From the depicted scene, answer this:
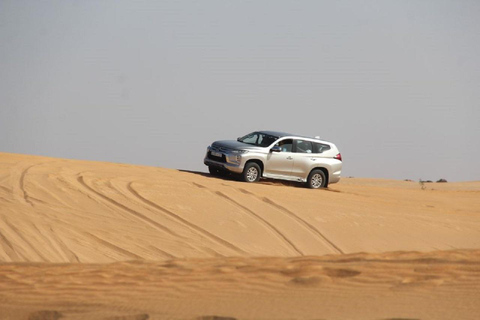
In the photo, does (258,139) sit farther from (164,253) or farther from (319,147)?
(164,253)

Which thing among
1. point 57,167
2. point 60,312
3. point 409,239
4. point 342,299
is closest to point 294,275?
point 342,299

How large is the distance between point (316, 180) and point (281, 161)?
1.48 metres

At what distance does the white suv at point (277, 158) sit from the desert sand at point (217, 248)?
2.66 feet

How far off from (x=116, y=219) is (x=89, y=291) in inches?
269

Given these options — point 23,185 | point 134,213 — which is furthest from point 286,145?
point 23,185

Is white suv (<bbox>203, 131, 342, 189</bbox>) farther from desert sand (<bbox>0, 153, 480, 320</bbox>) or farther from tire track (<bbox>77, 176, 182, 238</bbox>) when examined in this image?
tire track (<bbox>77, 176, 182, 238</bbox>)

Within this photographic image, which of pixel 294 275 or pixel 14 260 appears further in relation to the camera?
pixel 14 260

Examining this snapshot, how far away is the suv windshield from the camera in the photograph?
22.4 metres

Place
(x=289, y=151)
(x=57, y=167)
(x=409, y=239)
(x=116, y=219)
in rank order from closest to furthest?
(x=116, y=219)
(x=409, y=239)
(x=57, y=167)
(x=289, y=151)

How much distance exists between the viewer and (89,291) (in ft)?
28.0

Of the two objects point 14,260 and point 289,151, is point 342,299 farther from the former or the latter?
point 289,151

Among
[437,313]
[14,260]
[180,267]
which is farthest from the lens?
[14,260]

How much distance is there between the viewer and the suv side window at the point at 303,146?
2264 centimetres

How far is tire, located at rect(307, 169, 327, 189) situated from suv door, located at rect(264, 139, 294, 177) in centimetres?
77
